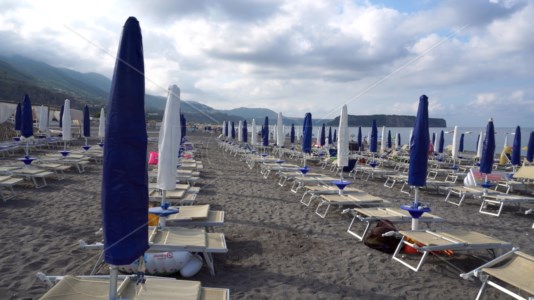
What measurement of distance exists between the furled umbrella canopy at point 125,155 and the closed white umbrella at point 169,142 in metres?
2.21

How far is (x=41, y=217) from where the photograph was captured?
268 inches

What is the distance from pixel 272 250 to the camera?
5629mm

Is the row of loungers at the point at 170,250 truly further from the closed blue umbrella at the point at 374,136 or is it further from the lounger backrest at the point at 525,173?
the closed blue umbrella at the point at 374,136

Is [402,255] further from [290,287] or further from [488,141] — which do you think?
[488,141]

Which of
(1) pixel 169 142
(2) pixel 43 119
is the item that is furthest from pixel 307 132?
(2) pixel 43 119

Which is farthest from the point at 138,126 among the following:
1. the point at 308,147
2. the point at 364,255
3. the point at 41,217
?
the point at 308,147

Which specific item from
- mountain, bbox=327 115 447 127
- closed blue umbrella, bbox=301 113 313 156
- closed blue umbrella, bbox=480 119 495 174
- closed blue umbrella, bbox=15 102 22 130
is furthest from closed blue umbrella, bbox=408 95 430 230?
closed blue umbrella, bbox=15 102 22 130

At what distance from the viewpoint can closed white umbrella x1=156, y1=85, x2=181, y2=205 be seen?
16.1ft

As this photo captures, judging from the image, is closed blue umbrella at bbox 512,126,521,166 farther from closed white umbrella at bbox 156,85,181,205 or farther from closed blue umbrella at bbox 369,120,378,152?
closed white umbrella at bbox 156,85,181,205

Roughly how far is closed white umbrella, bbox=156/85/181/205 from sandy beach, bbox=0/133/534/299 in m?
1.37

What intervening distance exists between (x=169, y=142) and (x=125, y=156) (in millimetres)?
2399

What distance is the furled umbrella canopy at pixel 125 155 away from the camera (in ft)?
8.25

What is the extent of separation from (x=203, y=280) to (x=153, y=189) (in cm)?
425

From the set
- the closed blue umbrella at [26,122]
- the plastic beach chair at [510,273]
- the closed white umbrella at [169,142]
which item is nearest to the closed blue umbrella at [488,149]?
the plastic beach chair at [510,273]
